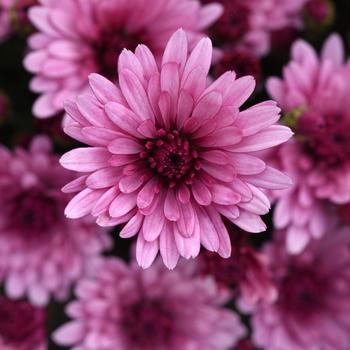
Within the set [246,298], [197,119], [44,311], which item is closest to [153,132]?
[197,119]

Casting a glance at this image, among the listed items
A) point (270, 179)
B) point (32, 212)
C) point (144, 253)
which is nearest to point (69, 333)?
point (32, 212)

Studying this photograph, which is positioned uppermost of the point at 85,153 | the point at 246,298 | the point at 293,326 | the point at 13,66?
the point at 85,153

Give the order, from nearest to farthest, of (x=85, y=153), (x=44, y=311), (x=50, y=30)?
(x=85, y=153) < (x=50, y=30) < (x=44, y=311)

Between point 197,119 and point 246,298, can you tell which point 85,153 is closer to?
point 197,119

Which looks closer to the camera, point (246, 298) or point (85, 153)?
point (85, 153)

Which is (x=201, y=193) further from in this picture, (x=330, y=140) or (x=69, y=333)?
(x=69, y=333)

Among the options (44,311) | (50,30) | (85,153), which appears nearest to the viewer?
(85,153)
